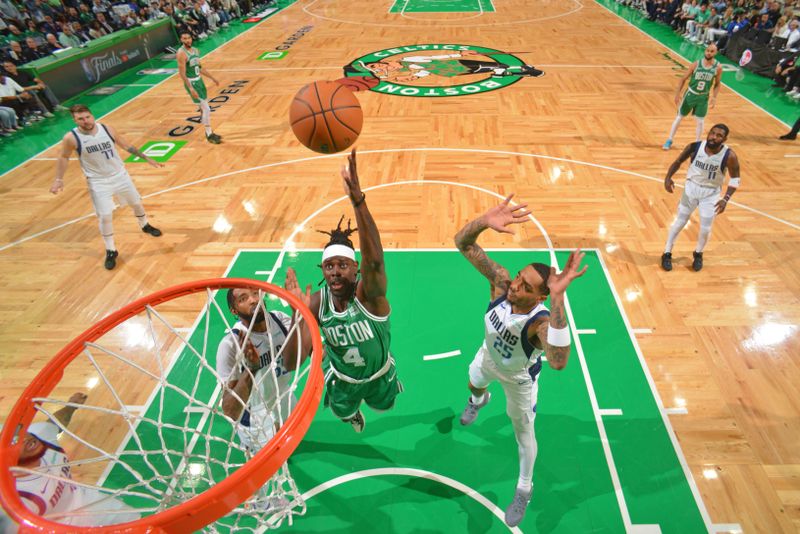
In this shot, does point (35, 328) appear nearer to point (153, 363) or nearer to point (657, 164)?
point (153, 363)

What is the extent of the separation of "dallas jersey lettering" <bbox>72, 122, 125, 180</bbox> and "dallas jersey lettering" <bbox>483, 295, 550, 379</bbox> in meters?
5.52

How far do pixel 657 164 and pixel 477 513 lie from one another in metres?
7.24

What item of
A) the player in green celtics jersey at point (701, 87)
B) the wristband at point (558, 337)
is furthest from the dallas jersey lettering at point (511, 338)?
the player in green celtics jersey at point (701, 87)

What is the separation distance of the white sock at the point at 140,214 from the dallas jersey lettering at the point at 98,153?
63 centimetres

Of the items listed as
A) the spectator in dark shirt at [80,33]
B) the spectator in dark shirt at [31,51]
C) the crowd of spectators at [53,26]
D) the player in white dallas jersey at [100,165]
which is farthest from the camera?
the spectator in dark shirt at [80,33]

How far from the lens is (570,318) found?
5.32 m

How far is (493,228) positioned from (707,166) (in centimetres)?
375

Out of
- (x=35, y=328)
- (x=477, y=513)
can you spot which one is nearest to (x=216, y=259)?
(x=35, y=328)

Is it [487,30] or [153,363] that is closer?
[153,363]

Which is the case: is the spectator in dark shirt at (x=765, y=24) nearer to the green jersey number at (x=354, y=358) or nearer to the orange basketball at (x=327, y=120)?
the orange basketball at (x=327, y=120)

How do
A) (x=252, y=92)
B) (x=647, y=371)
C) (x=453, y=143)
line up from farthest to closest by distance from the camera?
1. (x=252, y=92)
2. (x=453, y=143)
3. (x=647, y=371)

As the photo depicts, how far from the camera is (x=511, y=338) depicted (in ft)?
10.6

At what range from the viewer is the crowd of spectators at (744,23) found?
11438mm

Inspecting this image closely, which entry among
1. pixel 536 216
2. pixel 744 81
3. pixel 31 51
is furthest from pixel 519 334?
pixel 31 51
